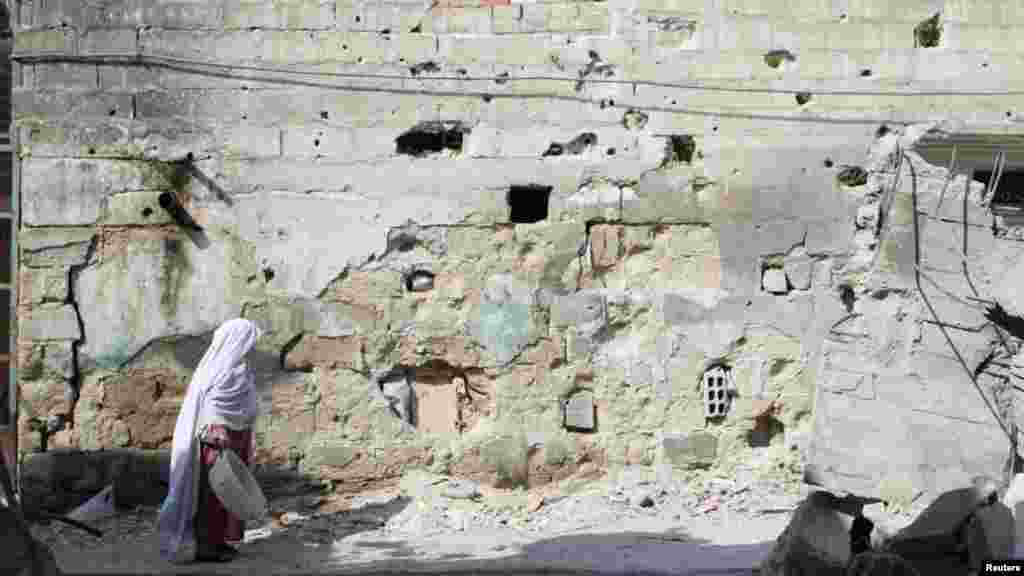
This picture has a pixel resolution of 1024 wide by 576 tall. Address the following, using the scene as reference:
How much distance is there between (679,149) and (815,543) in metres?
2.81

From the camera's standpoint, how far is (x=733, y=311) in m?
7.69

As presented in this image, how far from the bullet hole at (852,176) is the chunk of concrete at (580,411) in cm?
173

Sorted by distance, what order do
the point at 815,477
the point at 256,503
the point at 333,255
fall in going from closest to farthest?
the point at 256,503
the point at 815,477
the point at 333,255

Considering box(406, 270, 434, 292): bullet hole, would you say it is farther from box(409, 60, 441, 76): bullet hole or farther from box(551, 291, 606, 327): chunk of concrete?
box(409, 60, 441, 76): bullet hole

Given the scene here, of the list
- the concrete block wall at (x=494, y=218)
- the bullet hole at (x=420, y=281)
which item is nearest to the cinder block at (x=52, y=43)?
the concrete block wall at (x=494, y=218)

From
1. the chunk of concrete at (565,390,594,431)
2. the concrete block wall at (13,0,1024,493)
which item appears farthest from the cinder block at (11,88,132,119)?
the chunk of concrete at (565,390,594,431)

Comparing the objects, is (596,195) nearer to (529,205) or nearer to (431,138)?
(529,205)

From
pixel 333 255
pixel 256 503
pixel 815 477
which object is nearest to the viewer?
pixel 256 503

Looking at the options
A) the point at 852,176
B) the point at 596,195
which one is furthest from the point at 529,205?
the point at 852,176


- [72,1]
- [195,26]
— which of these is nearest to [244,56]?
[195,26]

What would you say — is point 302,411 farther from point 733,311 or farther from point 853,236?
point 853,236

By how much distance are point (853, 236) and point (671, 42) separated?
1.39 meters

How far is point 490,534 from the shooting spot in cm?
721

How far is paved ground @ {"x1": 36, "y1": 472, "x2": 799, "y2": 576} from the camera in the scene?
6387 mm
